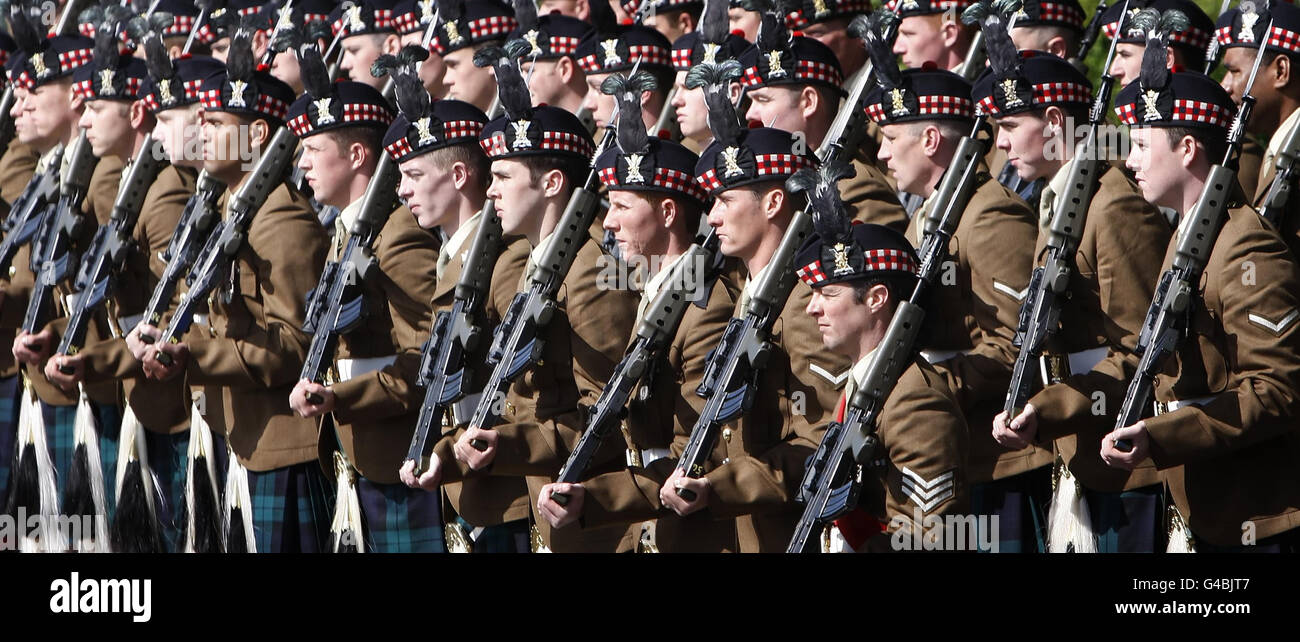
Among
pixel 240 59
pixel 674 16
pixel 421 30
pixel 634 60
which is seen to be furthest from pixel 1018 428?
pixel 421 30

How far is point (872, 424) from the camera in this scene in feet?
22.2

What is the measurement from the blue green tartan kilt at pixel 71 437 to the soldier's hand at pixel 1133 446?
6.28m

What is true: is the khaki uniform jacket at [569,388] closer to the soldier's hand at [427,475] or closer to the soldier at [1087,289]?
the soldier's hand at [427,475]

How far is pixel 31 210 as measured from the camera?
11859mm

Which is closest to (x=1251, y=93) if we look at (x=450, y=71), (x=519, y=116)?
(x=519, y=116)

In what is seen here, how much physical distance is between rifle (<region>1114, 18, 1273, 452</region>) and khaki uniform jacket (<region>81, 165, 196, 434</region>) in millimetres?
5298

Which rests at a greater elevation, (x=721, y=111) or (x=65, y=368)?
(x=721, y=111)

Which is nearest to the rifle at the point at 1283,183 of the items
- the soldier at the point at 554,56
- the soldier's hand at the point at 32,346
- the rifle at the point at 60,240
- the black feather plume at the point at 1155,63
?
the black feather plume at the point at 1155,63

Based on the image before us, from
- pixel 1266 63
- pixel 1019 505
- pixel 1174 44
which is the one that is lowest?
pixel 1019 505

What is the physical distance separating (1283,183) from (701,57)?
2920 millimetres

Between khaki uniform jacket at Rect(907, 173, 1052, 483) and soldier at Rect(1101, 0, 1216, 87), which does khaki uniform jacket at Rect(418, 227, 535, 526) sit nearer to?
khaki uniform jacket at Rect(907, 173, 1052, 483)

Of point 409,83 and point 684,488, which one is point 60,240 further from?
point 684,488

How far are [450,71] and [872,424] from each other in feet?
15.8
